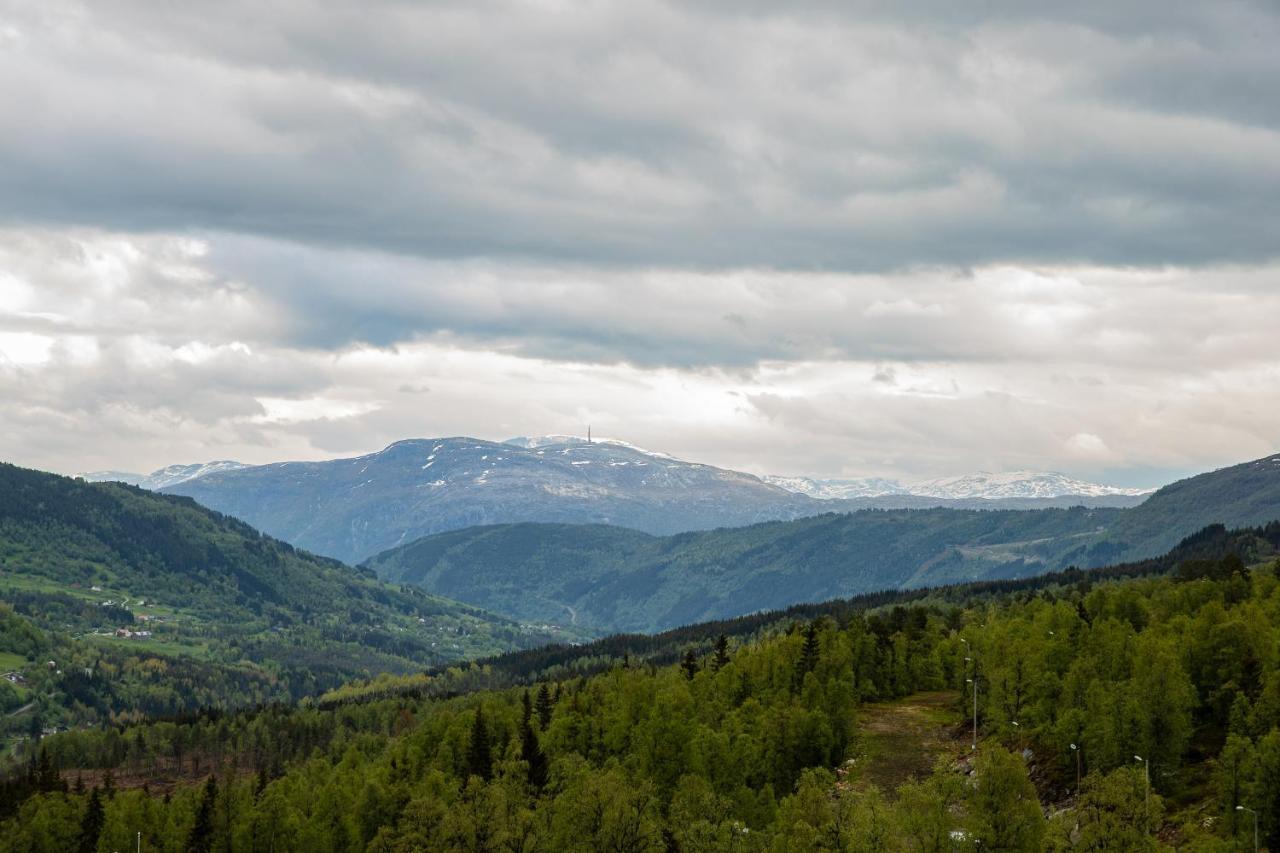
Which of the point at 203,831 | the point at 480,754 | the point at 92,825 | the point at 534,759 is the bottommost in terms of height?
the point at 92,825

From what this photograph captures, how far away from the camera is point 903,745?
179 m

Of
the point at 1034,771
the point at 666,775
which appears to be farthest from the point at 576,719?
the point at 1034,771

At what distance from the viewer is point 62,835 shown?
7131 inches

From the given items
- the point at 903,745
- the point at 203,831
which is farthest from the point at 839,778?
the point at 203,831

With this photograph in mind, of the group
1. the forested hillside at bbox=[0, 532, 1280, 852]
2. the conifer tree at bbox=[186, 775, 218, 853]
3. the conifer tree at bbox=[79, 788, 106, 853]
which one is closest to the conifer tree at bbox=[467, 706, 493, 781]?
the forested hillside at bbox=[0, 532, 1280, 852]

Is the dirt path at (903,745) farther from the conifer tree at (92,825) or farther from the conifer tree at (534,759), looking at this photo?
the conifer tree at (92,825)

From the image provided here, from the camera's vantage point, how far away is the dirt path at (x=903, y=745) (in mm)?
163125

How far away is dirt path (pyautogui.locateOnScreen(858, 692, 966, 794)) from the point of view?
535 feet

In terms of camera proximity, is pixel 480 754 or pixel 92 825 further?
pixel 480 754

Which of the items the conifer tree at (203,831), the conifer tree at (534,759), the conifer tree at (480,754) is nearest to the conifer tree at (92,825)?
the conifer tree at (203,831)

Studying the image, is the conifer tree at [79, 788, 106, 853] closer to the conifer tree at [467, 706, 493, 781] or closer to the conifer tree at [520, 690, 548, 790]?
the conifer tree at [467, 706, 493, 781]

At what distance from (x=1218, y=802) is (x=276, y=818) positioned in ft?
388

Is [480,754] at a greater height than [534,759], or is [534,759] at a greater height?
[480,754]

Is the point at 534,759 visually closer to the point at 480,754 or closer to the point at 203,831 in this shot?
the point at 480,754
